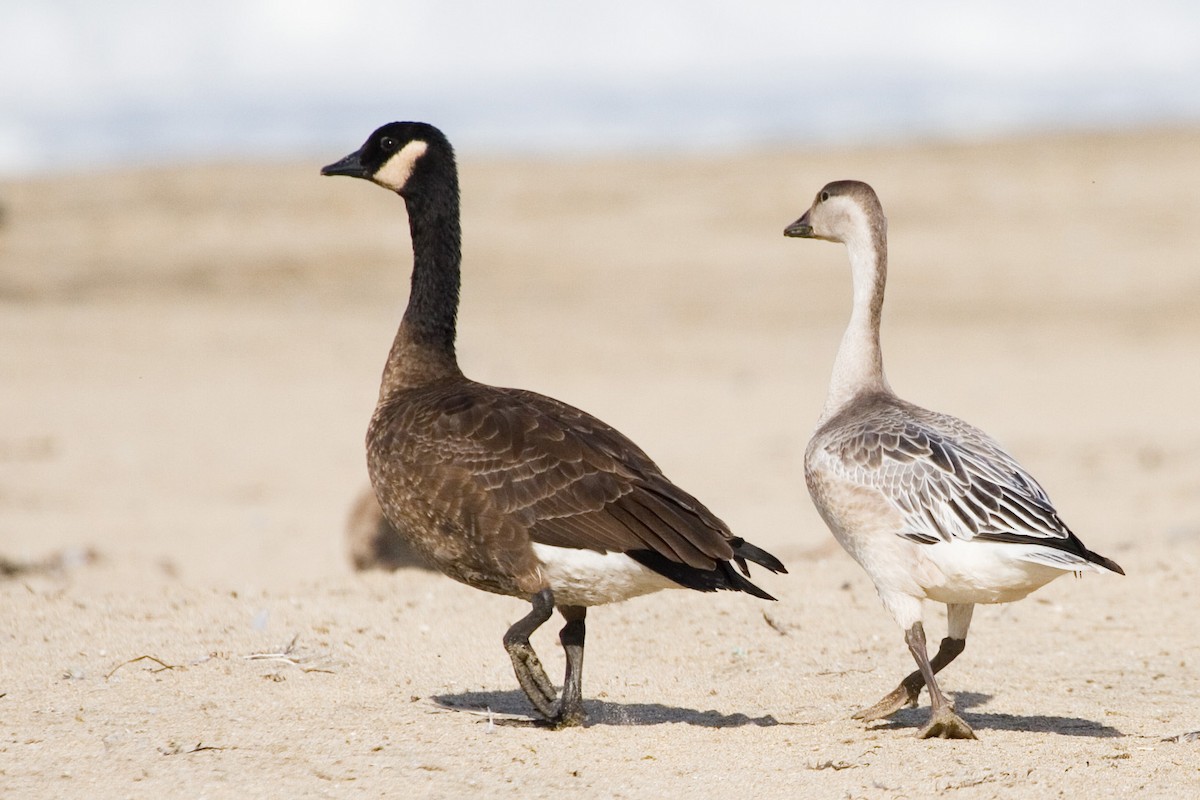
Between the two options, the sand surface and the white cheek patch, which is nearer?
the sand surface

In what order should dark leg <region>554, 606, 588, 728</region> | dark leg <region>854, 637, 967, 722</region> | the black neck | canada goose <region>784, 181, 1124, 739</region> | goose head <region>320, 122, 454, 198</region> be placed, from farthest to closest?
goose head <region>320, 122, 454, 198</region> → the black neck → dark leg <region>854, 637, 967, 722</region> → dark leg <region>554, 606, 588, 728</region> → canada goose <region>784, 181, 1124, 739</region>

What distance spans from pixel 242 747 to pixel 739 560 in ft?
6.49

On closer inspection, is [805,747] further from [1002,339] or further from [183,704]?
[1002,339]

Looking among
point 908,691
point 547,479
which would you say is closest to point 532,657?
point 547,479

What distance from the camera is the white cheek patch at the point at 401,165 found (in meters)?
7.48

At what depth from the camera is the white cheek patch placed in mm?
7477

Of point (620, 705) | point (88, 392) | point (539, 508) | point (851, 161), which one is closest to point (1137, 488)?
point (620, 705)

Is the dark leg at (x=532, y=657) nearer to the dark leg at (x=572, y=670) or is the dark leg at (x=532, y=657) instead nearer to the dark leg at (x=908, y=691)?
the dark leg at (x=572, y=670)

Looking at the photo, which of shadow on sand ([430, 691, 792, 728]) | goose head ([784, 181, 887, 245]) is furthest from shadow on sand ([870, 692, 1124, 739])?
goose head ([784, 181, 887, 245])

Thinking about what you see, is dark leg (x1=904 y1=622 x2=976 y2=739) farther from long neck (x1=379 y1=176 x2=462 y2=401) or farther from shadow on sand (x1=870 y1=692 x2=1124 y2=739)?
long neck (x1=379 y1=176 x2=462 y2=401)

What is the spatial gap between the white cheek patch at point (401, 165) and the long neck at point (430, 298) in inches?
4.1

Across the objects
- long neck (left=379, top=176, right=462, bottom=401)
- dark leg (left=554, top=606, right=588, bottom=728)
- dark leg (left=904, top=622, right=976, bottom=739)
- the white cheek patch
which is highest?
the white cheek patch

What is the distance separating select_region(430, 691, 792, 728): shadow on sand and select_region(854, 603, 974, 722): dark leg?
0.42 m

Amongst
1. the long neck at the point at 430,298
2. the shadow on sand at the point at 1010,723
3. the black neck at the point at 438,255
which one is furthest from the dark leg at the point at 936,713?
the black neck at the point at 438,255
